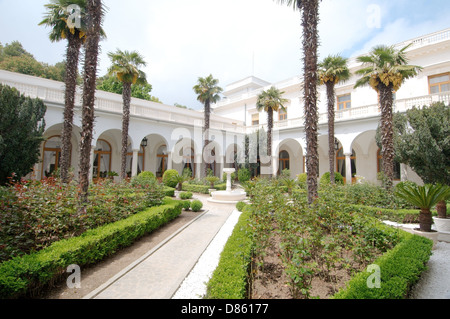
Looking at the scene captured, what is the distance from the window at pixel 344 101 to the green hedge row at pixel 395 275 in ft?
58.5

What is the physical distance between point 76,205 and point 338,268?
597 centimetres

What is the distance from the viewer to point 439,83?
591 inches

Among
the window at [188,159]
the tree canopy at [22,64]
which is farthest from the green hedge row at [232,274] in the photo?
the tree canopy at [22,64]

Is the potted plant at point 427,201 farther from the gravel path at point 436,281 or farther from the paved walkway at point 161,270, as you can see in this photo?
the paved walkway at point 161,270

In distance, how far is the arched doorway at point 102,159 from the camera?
17922mm

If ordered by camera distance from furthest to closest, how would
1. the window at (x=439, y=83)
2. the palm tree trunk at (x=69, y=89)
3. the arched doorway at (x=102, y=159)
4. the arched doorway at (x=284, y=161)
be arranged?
1. the arched doorway at (x=284, y=161)
2. the arched doorway at (x=102, y=159)
3. the window at (x=439, y=83)
4. the palm tree trunk at (x=69, y=89)

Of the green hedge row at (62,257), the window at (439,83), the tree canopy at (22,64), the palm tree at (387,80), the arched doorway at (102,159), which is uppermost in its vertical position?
the tree canopy at (22,64)

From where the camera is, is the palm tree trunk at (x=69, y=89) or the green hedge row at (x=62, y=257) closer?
the green hedge row at (x=62, y=257)

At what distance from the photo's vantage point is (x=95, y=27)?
6.42m

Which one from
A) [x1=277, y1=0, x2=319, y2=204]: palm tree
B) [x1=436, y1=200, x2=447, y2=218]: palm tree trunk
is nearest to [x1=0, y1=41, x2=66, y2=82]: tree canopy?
[x1=277, y1=0, x2=319, y2=204]: palm tree

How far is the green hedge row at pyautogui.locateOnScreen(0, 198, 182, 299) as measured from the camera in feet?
9.91

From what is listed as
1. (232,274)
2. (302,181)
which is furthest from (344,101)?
(232,274)
